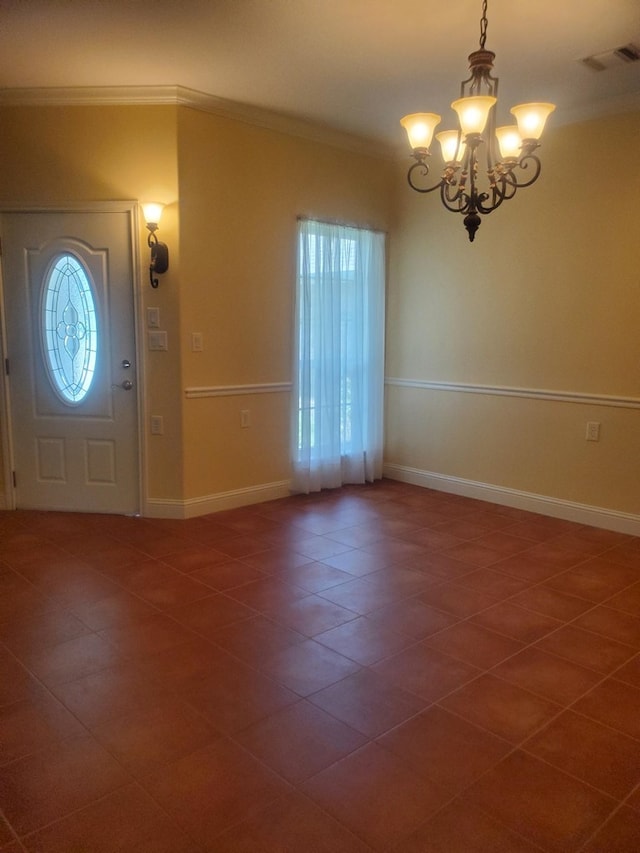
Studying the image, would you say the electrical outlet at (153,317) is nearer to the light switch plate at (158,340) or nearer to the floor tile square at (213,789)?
the light switch plate at (158,340)

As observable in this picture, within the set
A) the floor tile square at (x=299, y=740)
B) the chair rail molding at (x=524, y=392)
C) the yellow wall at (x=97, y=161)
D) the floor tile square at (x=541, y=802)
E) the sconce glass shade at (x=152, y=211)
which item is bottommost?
the floor tile square at (x=541, y=802)

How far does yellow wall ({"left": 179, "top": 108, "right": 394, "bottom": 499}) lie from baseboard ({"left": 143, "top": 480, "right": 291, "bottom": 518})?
52 millimetres

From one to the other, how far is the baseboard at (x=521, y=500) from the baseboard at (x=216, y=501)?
1.19 metres

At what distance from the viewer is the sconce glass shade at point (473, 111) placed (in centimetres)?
253

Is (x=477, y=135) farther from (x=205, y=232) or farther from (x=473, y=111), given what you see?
(x=205, y=232)

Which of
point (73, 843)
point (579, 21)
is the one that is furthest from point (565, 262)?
point (73, 843)

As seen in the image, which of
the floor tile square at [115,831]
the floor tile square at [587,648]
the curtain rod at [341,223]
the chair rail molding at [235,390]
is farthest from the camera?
the curtain rod at [341,223]

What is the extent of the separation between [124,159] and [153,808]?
12.6 feet

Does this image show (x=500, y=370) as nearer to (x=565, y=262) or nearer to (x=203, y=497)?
(x=565, y=262)

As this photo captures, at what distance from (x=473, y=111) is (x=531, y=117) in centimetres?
27

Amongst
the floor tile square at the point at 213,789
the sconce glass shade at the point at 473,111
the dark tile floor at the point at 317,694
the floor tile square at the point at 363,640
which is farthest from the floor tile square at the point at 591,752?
the sconce glass shade at the point at 473,111

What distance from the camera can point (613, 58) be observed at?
3.42 metres

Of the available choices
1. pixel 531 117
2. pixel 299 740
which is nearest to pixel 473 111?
pixel 531 117

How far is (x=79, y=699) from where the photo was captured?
7.68ft
